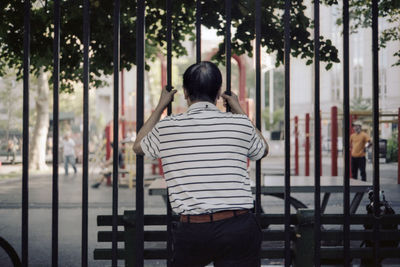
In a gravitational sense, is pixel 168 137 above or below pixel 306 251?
above

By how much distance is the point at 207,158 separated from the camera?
7.69 feet

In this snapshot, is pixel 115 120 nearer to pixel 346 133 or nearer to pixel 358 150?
pixel 346 133

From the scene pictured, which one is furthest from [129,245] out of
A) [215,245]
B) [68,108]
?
[68,108]

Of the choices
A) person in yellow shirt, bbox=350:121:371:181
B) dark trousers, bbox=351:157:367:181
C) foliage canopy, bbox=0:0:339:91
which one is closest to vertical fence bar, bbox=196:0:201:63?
foliage canopy, bbox=0:0:339:91

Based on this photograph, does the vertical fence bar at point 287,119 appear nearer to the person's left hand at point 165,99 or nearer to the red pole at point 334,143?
the person's left hand at point 165,99

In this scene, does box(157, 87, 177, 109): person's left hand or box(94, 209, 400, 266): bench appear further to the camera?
box(94, 209, 400, 266): bench

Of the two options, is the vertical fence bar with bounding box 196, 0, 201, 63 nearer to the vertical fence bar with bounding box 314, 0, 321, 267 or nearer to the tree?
the vertical fence bar with bounding box 314, 0, 321, 267

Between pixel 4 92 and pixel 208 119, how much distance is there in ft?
39.6

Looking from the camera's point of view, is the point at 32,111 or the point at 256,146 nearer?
the point at 256,146

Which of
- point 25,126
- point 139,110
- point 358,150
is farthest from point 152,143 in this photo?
point 358,150

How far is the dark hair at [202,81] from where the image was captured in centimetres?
242

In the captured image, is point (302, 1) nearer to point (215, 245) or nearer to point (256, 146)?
point (256, 146)

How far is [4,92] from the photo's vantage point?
43.2 feet

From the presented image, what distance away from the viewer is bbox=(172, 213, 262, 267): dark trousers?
233cm
